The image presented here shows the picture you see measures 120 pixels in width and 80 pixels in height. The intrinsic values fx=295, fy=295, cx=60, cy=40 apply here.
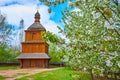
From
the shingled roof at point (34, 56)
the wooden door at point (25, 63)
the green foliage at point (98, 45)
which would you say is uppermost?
the green foliage at point (98, 45)

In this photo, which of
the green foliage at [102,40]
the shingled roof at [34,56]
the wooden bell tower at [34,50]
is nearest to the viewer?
the green foliage at [102,40]

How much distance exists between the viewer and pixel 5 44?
6412 cm

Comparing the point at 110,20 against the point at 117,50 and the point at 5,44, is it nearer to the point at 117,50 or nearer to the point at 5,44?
the point at 117,50

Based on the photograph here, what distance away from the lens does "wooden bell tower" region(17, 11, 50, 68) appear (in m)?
52.8

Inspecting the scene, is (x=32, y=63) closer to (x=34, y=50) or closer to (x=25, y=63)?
(x=25, y=63)

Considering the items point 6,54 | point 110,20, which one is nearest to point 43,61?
point 6,54

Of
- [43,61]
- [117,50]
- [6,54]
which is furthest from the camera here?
[6,54]

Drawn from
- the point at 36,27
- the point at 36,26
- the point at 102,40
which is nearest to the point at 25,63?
the point at 36,27

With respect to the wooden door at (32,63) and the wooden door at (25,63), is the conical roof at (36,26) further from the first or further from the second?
the wooden door at (25,63)

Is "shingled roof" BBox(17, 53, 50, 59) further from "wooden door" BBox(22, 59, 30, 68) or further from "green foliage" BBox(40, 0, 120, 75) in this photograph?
"green foliage" BBox(40, 0, 120, 75)

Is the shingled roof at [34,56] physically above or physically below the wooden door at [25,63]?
above

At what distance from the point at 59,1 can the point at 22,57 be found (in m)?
48.1

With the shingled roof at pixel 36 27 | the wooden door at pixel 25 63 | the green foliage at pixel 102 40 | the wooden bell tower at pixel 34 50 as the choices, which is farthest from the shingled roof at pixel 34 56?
the green foliage at pixel 102 40

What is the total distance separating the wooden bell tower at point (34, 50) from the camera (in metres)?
52.8
